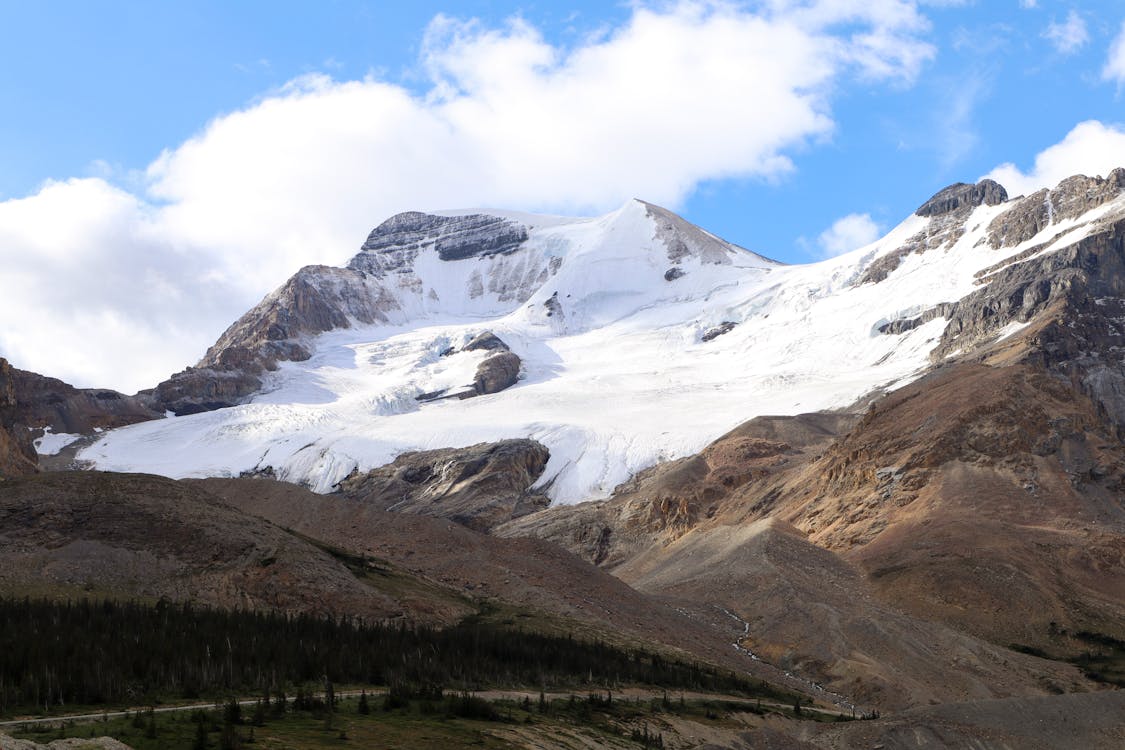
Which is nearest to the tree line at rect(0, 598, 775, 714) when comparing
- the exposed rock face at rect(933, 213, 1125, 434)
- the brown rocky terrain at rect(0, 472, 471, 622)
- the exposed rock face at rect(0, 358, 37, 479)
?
the brown rocky terrain at rect(0, 472, 471, 622)

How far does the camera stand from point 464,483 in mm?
157000

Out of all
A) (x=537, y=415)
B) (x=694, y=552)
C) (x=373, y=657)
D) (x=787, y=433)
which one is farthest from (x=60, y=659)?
Answer: (x=537, y=415)

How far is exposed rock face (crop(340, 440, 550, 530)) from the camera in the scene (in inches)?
5856

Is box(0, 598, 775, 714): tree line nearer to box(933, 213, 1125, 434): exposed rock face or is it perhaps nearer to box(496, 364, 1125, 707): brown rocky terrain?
box(496, 364, 1125, 707): brown rocky terrain

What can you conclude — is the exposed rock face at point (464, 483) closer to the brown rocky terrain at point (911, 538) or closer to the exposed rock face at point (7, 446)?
the brown rocky terrain at point (911, 538)

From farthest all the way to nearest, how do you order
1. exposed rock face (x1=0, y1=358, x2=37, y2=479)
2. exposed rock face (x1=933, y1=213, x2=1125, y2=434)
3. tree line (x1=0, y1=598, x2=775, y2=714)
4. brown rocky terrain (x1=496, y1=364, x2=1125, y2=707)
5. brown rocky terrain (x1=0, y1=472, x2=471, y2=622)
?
exposed rock face (x1=933, y1=213, x2=1125, y2=434) → exposed rock face (x1=0, y1=358, x2=37, y2=479) → brown rocky terrain (x1=496, y1=364, x2=1125, y2=707) → brown rocky terrain (x1=0, y1=472, x2=471, y2=622) → tree line (x1=0, y1=598, x2=775, y2=714)

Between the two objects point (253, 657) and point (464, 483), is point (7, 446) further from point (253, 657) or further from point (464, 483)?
point (253, 657)

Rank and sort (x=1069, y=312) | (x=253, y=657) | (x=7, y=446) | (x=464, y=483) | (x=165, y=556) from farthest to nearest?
(x=464, y=483) < (x=1069, y=312) < (x=7, y=446) < (x=165, y=556) < (x=253, y=657)

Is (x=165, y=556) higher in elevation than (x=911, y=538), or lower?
higher

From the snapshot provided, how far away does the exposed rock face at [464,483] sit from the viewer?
488 ft

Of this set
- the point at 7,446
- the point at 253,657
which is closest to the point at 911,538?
the point at 253,657

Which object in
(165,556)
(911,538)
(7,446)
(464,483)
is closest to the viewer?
(165,556)

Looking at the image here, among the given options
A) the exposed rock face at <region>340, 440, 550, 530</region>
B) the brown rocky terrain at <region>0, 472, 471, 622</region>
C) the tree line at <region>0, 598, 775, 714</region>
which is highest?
the exposed rock face at <region>340, 440, 550, 530</region>

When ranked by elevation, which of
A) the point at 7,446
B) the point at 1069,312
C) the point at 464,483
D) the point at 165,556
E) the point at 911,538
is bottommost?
the point at 911,538
